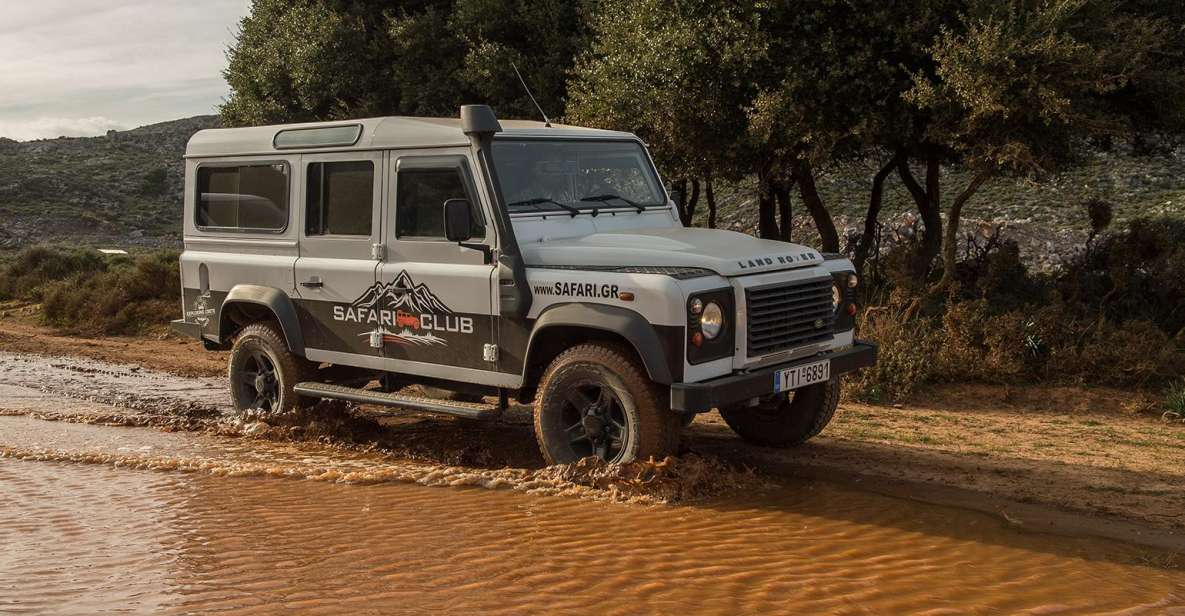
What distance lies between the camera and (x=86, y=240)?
110 feet

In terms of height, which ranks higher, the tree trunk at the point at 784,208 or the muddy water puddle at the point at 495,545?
the tree trunk at the point at 784,208

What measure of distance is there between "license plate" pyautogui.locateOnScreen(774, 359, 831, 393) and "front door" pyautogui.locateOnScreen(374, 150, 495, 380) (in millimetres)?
1865

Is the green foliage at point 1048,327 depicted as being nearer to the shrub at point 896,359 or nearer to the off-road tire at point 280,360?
the shrub at point 896,359

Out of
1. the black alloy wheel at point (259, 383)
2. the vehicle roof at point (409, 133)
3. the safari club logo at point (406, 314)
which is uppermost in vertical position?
the vehicle roof at point (409, 133)

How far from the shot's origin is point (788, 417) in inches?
294

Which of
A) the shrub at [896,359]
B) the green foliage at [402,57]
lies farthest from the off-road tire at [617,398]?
the green foliage at [402,57]

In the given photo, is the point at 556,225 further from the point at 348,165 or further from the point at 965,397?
the point at 965,397

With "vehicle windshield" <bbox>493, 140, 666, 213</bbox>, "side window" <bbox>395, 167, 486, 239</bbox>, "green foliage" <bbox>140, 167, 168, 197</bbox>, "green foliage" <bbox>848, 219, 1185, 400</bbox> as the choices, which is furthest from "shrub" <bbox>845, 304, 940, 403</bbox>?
"green foliage" <bbox>140, 167, 168, 197</bbox>

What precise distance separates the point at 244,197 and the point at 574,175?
2976mm

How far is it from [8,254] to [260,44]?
12.4 metres

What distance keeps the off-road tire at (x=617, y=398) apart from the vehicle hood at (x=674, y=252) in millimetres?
551

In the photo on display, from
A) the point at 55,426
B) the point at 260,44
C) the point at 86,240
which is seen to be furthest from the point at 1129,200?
the point at 86,240

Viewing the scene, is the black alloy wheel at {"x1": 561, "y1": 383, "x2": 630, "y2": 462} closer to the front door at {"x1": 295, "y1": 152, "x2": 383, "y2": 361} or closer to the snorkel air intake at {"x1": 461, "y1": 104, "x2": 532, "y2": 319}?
the snorkel air intake at {"x1": 461, "y1": 104, "x2": 532, "y2": 319}

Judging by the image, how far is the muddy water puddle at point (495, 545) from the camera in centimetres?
461
